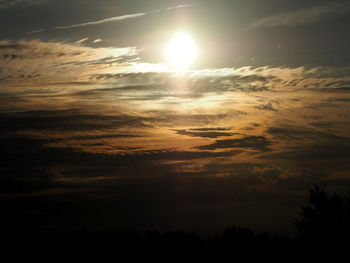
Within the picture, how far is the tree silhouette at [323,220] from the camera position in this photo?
88.5m

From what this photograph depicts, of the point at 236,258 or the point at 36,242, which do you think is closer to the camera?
the point at 236,258

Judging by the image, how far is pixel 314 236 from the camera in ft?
297

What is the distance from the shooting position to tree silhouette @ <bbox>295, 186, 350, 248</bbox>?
290 ft

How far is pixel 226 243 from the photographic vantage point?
3826 inches

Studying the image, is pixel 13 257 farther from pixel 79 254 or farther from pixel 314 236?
pixel 314 236

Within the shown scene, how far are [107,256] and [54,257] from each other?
10.1m

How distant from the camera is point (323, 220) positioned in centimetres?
9350

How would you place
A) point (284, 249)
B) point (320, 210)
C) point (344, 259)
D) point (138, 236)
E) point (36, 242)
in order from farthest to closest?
1. point (138, 236)
2. point (36, 242)
3. point (320, 210)
4. point (284, 249)
5. point (344, 259)

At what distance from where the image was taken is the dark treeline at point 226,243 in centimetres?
8788

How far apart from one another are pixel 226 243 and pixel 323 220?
63.3 ft

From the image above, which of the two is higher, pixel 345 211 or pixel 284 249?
pixel 345 211

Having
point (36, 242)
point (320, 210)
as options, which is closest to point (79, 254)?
point (36, 242)

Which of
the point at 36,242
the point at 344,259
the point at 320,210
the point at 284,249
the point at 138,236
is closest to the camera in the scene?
the point at 344,259

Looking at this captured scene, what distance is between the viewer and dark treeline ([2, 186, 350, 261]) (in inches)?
3460
